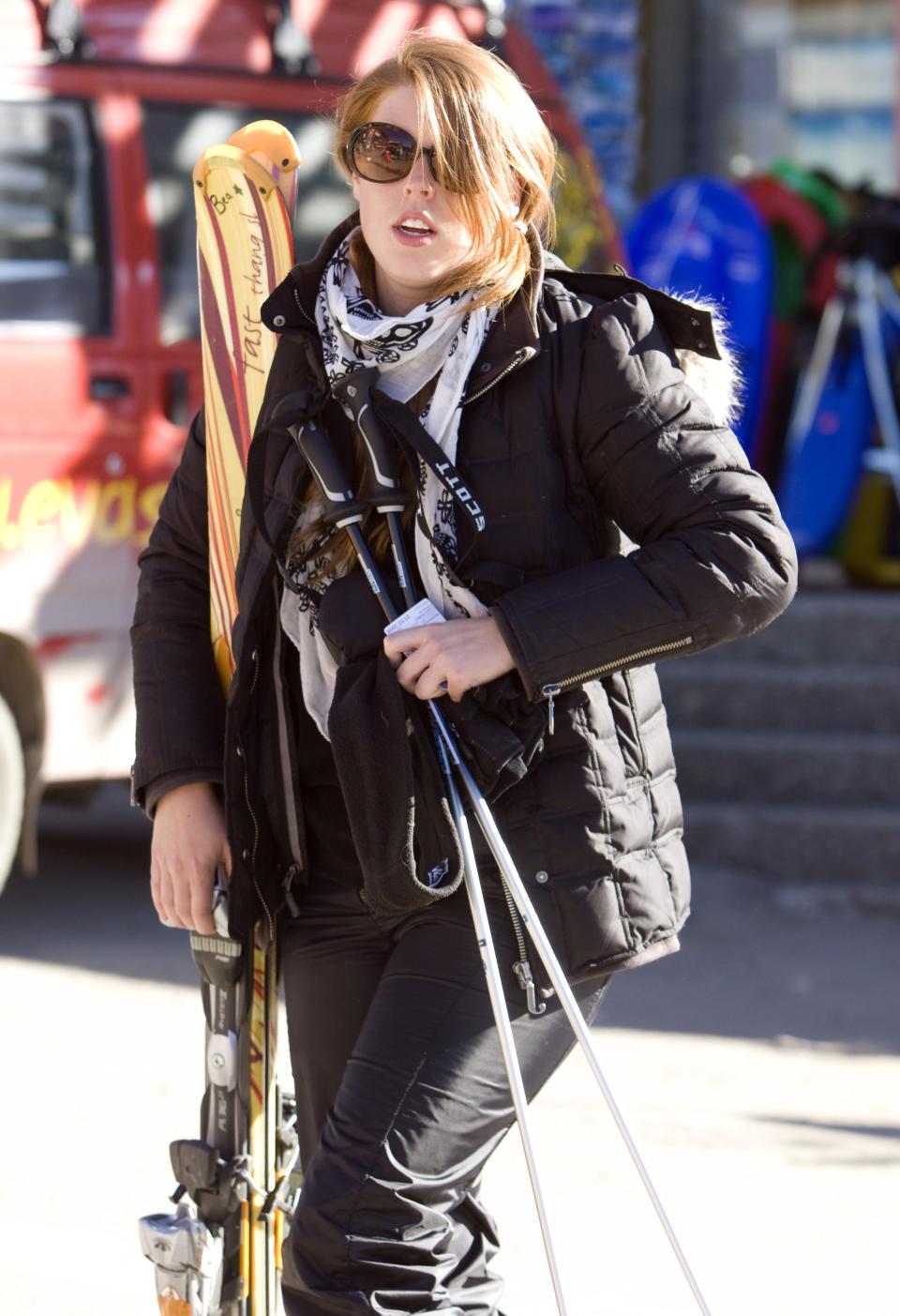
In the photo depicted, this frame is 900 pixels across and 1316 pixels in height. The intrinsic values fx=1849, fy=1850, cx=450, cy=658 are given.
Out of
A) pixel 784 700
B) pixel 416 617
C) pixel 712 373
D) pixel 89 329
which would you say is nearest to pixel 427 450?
pixel 416 617

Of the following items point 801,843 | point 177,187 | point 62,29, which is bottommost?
point 801,843

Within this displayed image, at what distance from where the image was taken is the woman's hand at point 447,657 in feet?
7.13

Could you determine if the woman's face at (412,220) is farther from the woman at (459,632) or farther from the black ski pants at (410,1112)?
the black ski pants at (410,1112)

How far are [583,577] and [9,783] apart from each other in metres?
3.47

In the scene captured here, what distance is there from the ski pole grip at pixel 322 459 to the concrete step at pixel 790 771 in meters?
4.47

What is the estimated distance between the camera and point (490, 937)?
2.18 meters

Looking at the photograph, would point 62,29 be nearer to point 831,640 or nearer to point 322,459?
point 322,459

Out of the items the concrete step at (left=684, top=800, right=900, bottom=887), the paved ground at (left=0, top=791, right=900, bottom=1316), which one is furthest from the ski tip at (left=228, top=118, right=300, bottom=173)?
the concrete step at (left=684, top=800, right=900, bottom=887)

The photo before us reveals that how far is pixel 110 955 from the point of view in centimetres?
556

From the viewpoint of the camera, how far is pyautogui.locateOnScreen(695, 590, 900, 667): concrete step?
7148 mm

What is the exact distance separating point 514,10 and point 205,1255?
304 inches

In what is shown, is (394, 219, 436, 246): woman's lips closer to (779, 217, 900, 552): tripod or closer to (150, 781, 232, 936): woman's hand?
(150, 781, 232, 936): woman's hand

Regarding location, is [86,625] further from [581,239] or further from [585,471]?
[585,471]

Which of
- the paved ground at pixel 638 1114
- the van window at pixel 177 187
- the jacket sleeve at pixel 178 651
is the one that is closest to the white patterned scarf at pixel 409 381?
the jacket sleeve at pixel 178 651
